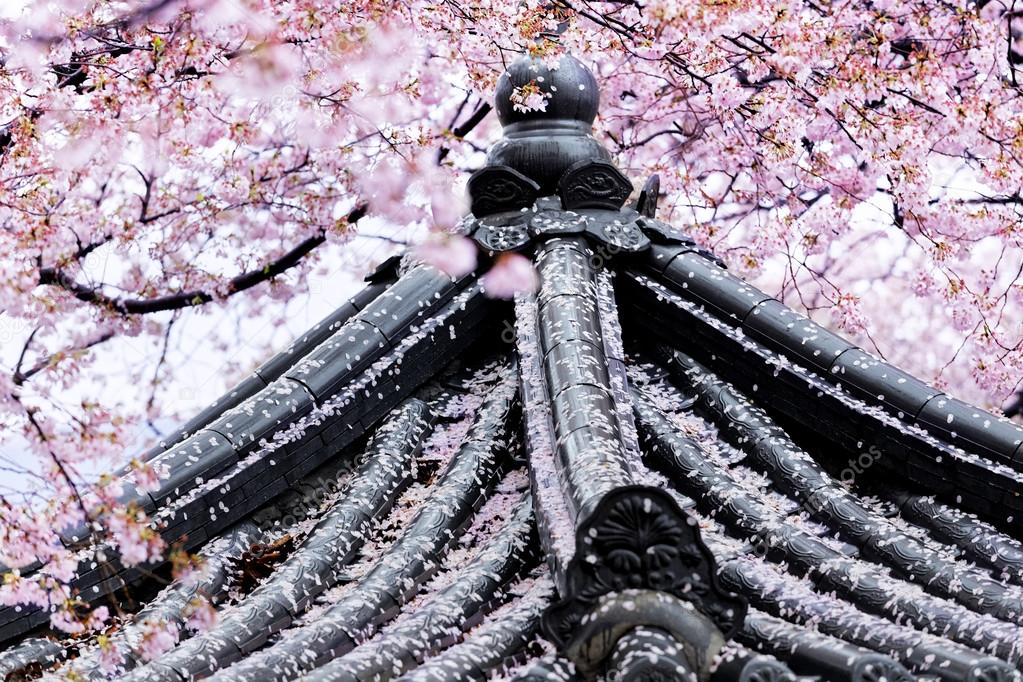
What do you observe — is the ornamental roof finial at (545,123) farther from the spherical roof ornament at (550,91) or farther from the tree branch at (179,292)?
the tree branch at (179,292)

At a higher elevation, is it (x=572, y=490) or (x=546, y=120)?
(x=546, y=120)

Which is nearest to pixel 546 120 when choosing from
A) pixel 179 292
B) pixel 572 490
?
pixel 572 490

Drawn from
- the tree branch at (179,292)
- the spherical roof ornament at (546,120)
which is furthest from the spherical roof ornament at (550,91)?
the tree branch at (179,292)

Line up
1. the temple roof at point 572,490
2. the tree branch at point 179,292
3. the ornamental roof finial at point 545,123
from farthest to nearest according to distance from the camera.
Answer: the tree branch at point 179,292, the ornamental roof finial at point 545,123, the temple roof at point 572,490

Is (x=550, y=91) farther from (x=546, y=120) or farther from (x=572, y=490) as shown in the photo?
(x=572, y=490)

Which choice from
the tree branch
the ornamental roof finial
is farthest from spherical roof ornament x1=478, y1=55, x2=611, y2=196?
the tree branch

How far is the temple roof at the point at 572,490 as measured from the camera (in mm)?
2467

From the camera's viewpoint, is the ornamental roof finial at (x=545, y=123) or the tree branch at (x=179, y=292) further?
the tree branch at (x=179, y=292)

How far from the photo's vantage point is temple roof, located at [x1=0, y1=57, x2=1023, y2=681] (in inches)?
97.1

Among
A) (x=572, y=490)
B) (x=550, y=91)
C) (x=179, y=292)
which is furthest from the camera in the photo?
(x=179, y=292)

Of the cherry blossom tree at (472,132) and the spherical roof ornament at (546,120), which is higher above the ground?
the cherry blossom tree at (472,132)

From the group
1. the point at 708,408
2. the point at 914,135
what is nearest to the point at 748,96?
the point at 914,135

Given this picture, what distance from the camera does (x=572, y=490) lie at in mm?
2797

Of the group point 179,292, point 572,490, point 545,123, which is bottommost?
point 572,490
